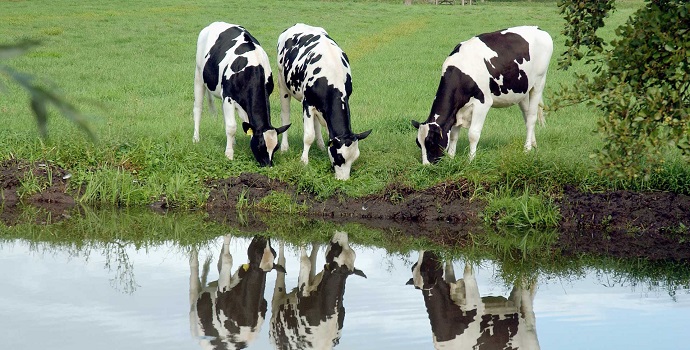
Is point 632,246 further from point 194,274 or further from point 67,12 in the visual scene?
point 67,12

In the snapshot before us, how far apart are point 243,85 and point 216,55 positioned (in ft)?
2.35

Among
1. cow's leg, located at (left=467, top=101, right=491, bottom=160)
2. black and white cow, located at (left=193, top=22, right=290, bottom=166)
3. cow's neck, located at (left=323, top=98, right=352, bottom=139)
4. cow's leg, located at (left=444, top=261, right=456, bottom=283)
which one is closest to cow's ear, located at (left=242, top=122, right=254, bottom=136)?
black and white cow, located at (left=193, top=22, right=290, bottom=166)

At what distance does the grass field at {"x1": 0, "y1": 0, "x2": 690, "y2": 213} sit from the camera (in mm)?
11891

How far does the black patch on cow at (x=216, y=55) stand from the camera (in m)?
13.1

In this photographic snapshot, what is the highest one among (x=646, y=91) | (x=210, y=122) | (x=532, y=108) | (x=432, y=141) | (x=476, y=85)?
(x=646, y=91)

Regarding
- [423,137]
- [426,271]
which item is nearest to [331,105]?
[423,137]

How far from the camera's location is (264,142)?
1241cm

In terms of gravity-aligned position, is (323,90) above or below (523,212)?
above

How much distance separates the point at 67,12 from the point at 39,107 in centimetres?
3180

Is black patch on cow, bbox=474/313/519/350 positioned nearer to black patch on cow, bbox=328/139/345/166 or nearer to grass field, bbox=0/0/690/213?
grass field, bbox=0/0/690/213

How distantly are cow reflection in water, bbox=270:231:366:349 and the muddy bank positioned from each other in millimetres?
1176

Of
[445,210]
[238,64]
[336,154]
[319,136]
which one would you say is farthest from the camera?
[319,136]

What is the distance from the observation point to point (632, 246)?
10.3 m

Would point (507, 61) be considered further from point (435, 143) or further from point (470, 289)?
point (470, 289)
